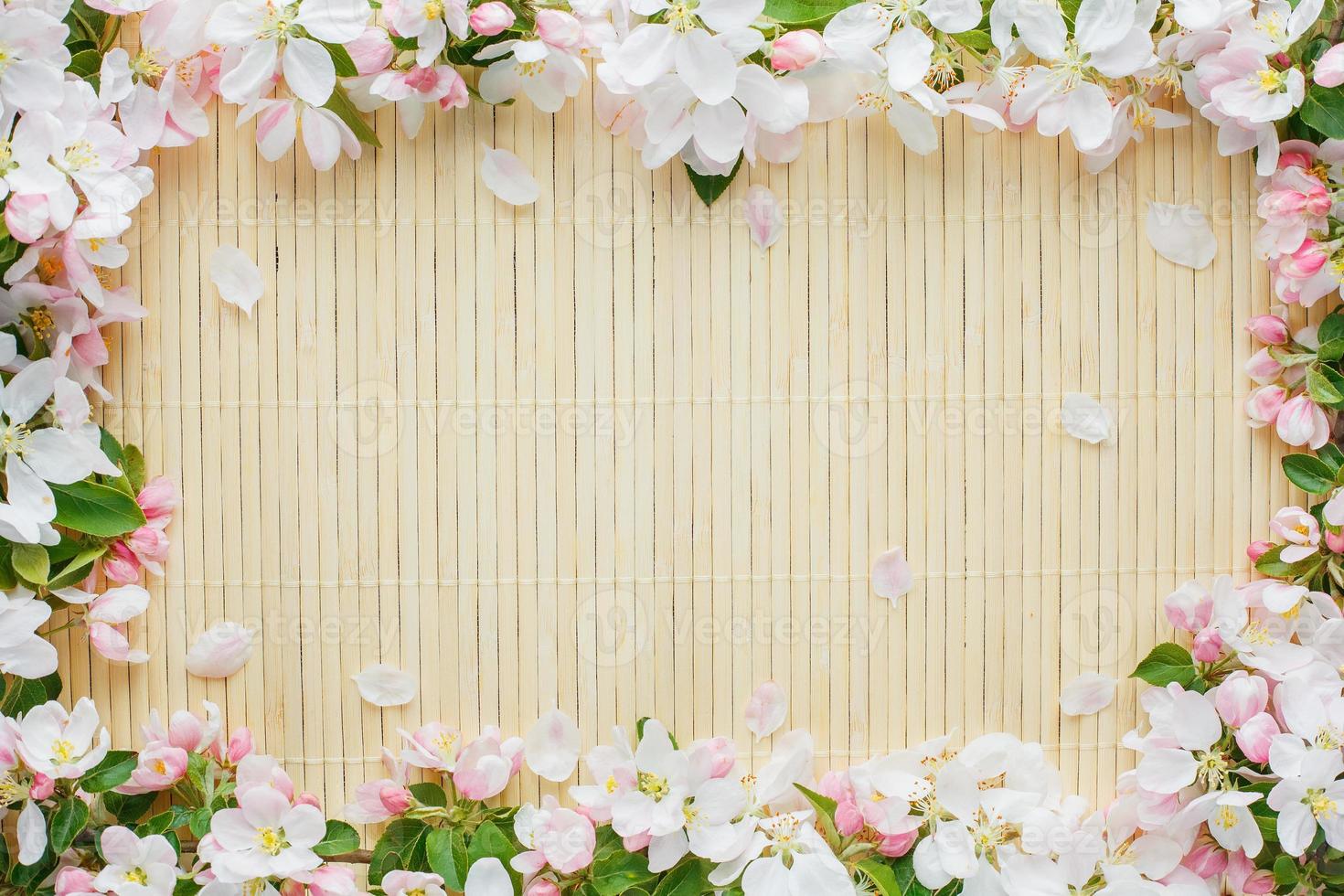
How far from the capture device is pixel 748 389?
0.80 m

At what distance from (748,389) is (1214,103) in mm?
442

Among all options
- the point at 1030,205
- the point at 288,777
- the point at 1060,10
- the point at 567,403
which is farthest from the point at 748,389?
the point at 288,777

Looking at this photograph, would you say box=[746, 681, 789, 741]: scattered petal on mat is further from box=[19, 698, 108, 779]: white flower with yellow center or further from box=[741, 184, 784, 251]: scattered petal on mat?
box=[19, 698, 108, 779]: white flower with yellow center

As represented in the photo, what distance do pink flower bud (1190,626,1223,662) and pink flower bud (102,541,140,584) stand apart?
905mm

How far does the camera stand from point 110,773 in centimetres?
75

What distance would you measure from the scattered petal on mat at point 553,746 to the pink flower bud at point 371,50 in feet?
1.80

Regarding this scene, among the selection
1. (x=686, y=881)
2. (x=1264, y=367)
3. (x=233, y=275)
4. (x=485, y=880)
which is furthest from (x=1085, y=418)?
(x=233, y=275)

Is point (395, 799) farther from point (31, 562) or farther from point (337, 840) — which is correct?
point (31, 562)

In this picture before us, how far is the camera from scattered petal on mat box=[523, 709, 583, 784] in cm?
78

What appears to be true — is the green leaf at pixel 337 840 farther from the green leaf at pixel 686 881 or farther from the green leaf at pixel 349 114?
the green leaf at pixel 349 114

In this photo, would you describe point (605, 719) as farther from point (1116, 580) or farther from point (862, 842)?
point (1116, 580)

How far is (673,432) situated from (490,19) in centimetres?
36

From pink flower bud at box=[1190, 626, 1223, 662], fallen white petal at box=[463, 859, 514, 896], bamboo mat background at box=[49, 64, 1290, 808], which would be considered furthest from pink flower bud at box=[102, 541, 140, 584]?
pink flower bud at box=[1190, 626, 1223, 662]

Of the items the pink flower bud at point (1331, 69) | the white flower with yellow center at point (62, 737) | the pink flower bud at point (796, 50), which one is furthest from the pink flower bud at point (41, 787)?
the pink flower bud at point (1331, 69)
